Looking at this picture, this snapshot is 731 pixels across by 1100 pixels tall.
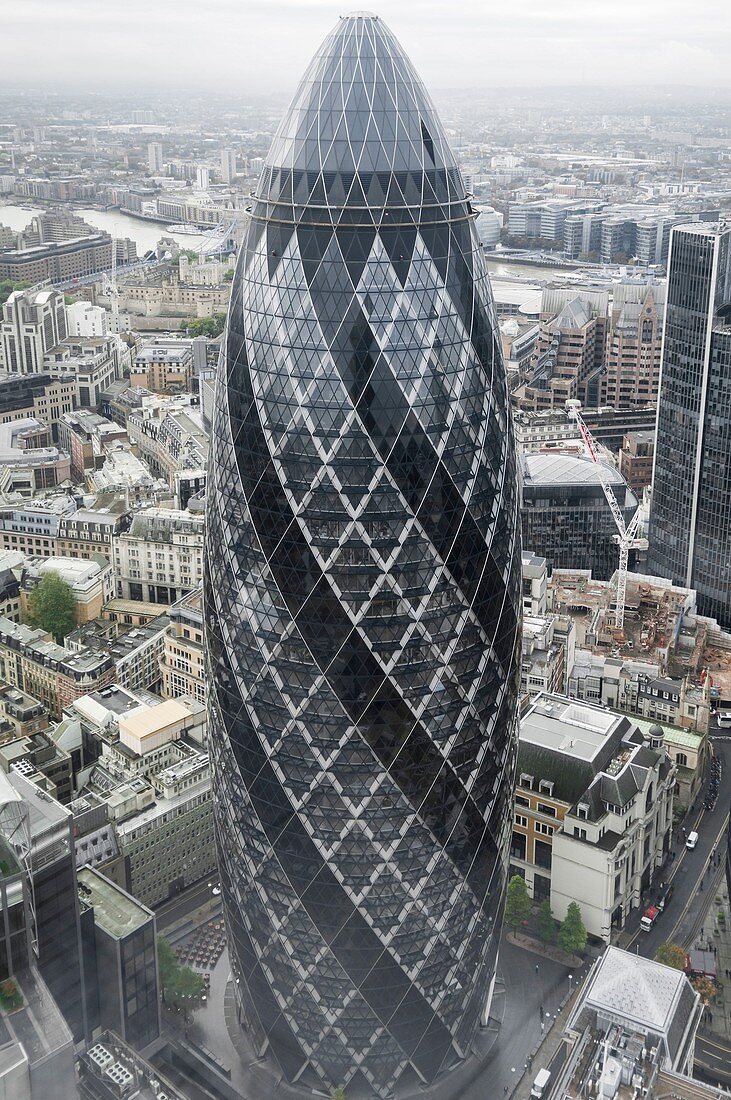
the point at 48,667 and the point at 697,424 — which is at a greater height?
the point at 697,424

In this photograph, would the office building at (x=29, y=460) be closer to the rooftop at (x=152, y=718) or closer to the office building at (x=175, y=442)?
the office building at (x=175, y=442)

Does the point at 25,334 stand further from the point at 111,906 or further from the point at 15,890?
the point at 15,890

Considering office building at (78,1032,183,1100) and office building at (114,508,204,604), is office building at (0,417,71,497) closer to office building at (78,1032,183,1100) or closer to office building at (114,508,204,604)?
office building at (114,508,204,604)

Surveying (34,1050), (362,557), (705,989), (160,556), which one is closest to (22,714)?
(160,556)

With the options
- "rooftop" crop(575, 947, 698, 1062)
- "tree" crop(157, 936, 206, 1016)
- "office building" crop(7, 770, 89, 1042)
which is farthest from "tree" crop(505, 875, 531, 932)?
"office building" crop(7, 770, 89, 1042)

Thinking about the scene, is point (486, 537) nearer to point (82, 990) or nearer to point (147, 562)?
point (82, 990)

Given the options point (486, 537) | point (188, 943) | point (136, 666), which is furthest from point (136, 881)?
point (486, 537)
